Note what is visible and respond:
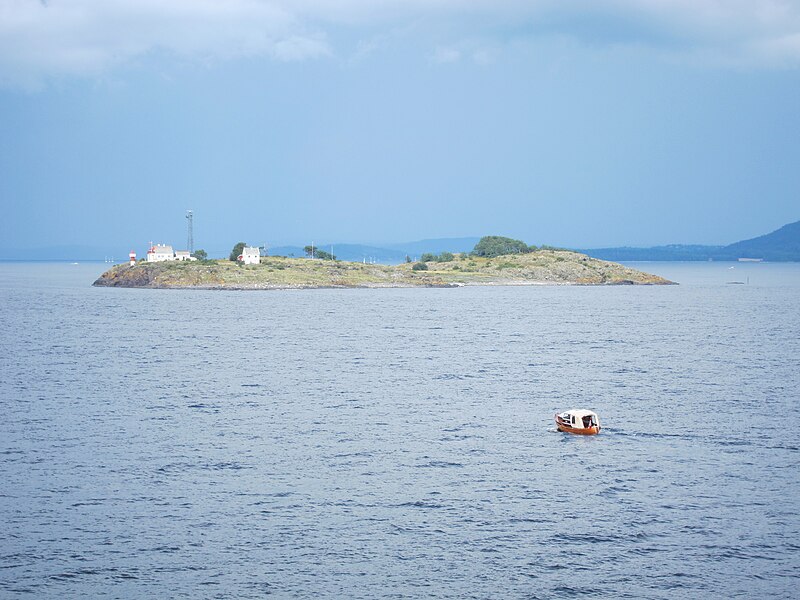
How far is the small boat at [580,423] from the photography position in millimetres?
56781

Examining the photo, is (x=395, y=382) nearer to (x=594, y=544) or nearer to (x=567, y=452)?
(x=567, y=452)

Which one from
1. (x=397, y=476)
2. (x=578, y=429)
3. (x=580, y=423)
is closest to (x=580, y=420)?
(x=580, y=423)

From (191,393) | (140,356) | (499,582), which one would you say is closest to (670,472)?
(499,582)

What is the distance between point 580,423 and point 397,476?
15225 mm

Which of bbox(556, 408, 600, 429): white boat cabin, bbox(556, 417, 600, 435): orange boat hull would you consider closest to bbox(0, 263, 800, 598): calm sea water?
bbox(556, 417, 600, 435): orange boat hull

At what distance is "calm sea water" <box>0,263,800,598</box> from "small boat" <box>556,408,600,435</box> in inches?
25.0

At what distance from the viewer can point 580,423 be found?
56.8 metres

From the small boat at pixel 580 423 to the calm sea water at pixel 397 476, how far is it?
63 cm

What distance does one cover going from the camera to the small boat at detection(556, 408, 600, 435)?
2235 inches

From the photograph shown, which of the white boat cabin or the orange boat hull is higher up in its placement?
the white boat cabin

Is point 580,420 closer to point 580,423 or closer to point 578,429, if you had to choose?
point 580,423

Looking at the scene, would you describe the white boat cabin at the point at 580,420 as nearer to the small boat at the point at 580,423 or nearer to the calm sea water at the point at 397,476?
the small boat at the point at 580,423

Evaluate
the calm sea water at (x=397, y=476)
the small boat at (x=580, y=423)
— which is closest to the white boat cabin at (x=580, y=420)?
the small boat at (x=580, y=423)

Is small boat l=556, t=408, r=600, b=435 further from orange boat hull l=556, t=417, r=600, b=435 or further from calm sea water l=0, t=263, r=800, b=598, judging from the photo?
calm sea water l=0, t=263, r=800, b=598
